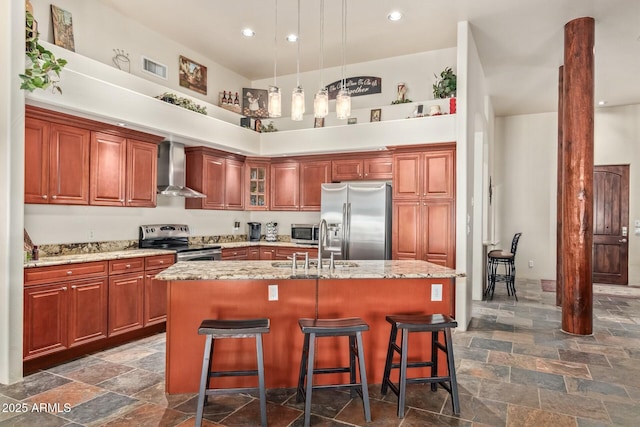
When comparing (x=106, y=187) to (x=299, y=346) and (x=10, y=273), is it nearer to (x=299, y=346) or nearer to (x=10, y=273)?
(x=10, y=273)

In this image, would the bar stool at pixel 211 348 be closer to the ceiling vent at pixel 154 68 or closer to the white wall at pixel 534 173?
the ceiling vent at pixel 154 68

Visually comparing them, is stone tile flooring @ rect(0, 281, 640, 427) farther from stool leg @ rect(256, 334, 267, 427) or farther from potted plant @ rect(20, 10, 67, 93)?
potted plant @ rect(20, 10, 67, 93)

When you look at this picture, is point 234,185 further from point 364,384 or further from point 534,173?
point 534,173

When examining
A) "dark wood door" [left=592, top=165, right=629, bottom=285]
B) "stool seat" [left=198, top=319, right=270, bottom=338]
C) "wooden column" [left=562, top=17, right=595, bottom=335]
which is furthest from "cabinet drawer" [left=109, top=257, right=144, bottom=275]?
"dark wood door" [left=592, top=165, right=629, bottom=285]

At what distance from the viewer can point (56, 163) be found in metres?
3.87

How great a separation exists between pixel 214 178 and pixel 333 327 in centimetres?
398

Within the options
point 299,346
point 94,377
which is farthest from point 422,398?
point 94,377

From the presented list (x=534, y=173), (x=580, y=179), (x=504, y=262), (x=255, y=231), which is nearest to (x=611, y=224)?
(x=534, y=173)

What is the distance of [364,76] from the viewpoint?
20.7ft

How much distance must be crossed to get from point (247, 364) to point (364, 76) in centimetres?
482

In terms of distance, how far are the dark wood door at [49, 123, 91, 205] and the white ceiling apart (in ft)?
5.62

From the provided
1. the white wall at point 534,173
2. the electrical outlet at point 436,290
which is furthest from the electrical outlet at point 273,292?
the white wall at point 534,173

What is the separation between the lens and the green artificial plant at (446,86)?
207 inches

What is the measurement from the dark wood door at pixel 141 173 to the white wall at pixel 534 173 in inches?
282
